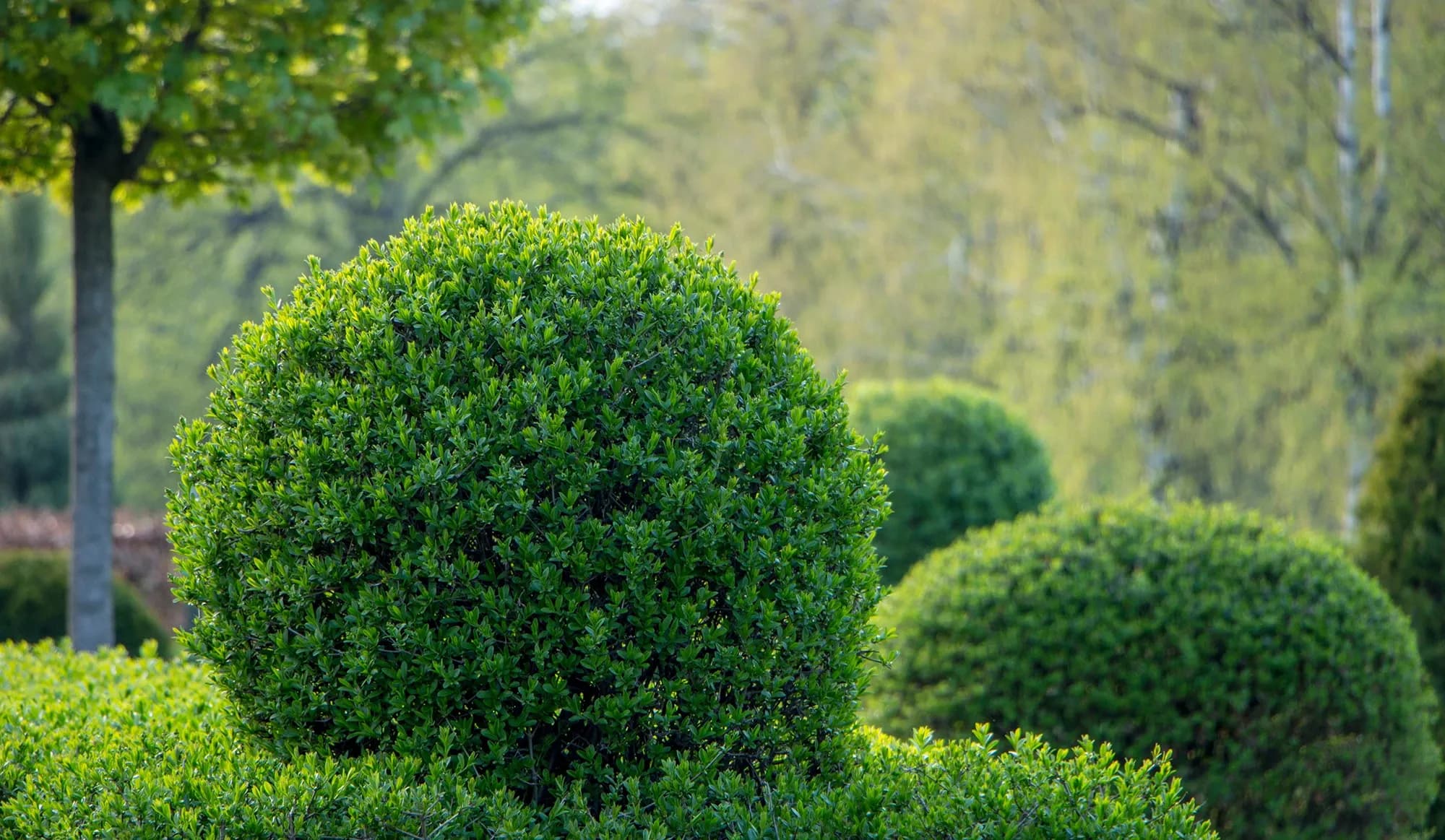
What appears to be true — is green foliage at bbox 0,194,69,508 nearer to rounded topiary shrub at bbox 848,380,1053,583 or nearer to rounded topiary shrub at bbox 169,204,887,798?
rounded topiary shrub at bbox 848,380,1053,583

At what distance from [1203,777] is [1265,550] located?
99 centimetres

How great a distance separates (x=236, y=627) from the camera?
3.16m

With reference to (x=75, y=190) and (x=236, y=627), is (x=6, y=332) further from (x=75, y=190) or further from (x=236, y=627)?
(x=236, y=627)

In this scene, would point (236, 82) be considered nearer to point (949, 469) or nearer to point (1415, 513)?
point (949, 469)

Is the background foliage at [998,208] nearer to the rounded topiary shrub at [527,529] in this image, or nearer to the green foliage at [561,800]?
the rounded topiary shrub at [527,529]

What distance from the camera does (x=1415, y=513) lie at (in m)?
6.52

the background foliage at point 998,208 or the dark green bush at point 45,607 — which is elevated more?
the background foliage at point 998,208

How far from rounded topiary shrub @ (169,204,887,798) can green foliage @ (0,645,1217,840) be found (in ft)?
0.40

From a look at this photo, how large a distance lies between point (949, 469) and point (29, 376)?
47.6 feet

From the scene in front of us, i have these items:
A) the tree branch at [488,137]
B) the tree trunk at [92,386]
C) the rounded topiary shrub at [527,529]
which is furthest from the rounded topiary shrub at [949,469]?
the tree branch at [488,137]

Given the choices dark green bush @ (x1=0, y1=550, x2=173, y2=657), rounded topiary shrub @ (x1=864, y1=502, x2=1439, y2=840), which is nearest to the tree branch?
dark green bush @ (x1=0, y1=550, x2=173, y2=657)

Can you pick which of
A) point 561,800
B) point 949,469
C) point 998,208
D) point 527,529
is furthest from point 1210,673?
A: point 998,208

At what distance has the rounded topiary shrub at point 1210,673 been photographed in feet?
15.4

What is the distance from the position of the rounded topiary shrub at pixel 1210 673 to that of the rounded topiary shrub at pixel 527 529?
1.82 metres
